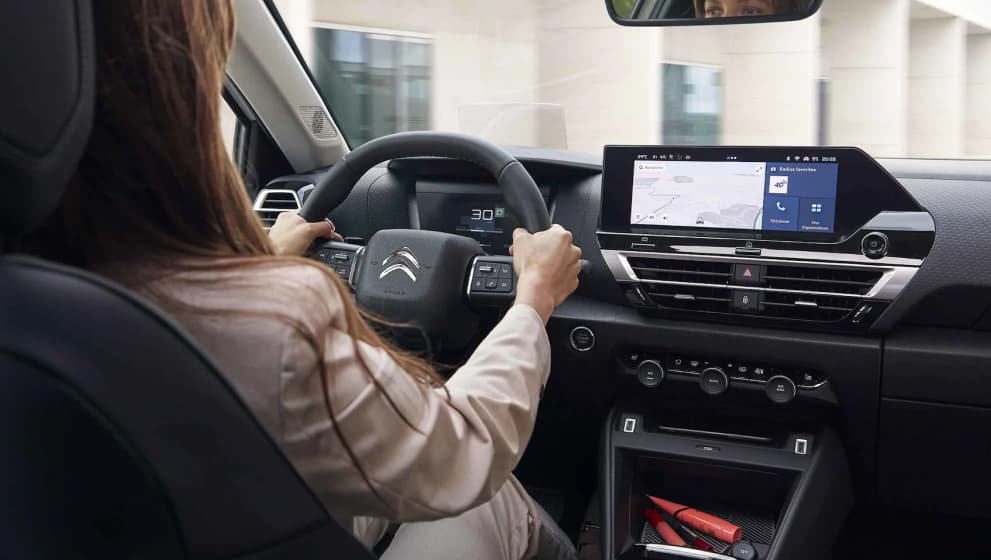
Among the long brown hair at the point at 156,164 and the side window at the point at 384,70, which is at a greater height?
the side window at the point at 384,70

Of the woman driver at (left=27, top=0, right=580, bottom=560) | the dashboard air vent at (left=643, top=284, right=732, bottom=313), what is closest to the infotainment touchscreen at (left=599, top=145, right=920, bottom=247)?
the dashboard air vent at (left=643, top=284, right=732, bottom=313)

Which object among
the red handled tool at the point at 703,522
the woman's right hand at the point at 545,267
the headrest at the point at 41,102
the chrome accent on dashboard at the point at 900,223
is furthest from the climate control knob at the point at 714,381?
the headrest at the point at 41,102

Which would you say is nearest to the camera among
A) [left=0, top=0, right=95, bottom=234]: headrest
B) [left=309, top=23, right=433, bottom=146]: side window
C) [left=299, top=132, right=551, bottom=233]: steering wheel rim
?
[left=0, top=0, right=95, bottom=234]: headrest

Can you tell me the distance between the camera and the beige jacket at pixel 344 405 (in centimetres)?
98

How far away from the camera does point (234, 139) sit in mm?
3178

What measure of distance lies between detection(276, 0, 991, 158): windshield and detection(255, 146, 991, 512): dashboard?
0.63 m

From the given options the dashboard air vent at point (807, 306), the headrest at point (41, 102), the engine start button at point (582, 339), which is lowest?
the engine start button at point (582, 339)

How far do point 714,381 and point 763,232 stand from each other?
418 mm

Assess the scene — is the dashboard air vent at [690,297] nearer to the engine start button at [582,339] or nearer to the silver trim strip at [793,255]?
the silver trim strip at [793,255]

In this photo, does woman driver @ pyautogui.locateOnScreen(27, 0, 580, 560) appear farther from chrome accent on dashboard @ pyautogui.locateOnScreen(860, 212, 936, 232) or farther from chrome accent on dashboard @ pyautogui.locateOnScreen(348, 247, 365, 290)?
chrome accent on dashboard @ pyautogui.locateOnScreen(860, 212, 936, 232)

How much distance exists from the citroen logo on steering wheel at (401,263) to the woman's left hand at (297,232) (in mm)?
174

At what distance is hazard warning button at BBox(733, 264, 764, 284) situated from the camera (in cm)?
232

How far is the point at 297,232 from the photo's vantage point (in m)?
2.37

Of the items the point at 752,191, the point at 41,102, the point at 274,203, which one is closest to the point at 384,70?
the point at 274,203
